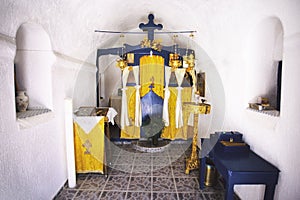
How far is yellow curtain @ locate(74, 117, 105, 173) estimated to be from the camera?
2.55 m

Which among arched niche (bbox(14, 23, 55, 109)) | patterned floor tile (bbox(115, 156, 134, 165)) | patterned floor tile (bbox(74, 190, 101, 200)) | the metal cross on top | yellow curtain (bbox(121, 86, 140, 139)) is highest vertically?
the metal cross on top

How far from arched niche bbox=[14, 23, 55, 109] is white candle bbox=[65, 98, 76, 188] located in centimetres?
25

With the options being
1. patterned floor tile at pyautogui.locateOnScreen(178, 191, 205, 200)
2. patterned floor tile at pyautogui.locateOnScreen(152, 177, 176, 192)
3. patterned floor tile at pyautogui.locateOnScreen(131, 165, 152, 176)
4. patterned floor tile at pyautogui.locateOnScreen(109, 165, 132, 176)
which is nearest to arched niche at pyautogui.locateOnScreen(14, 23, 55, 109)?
patterned floor tile at pyautogui.locateOnScreen(109, 165, 132, 176)

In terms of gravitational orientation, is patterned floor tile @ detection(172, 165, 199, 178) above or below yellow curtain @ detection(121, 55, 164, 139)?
below

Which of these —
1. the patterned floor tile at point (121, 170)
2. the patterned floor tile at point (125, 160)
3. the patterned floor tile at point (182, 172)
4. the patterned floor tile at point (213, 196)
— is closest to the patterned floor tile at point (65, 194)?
the patterned floor tile at point (121, 170)

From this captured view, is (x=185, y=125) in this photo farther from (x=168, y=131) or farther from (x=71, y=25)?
(x=71, y=25)

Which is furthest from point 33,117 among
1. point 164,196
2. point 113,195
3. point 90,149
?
point 164,196

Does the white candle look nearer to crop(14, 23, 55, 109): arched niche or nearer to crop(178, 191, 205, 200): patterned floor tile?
crop(14, 23, 55, 109): arched niche

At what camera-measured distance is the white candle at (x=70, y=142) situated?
2283 millimetres

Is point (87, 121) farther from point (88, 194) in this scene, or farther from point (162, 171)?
point (162, 171)

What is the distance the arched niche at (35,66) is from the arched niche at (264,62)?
2238 millimetres

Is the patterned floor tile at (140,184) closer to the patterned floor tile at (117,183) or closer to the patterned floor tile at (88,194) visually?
the patterned floor tile at (117,183)

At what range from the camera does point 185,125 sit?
4211 mm

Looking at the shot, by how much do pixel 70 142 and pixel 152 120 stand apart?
6.43 feet
